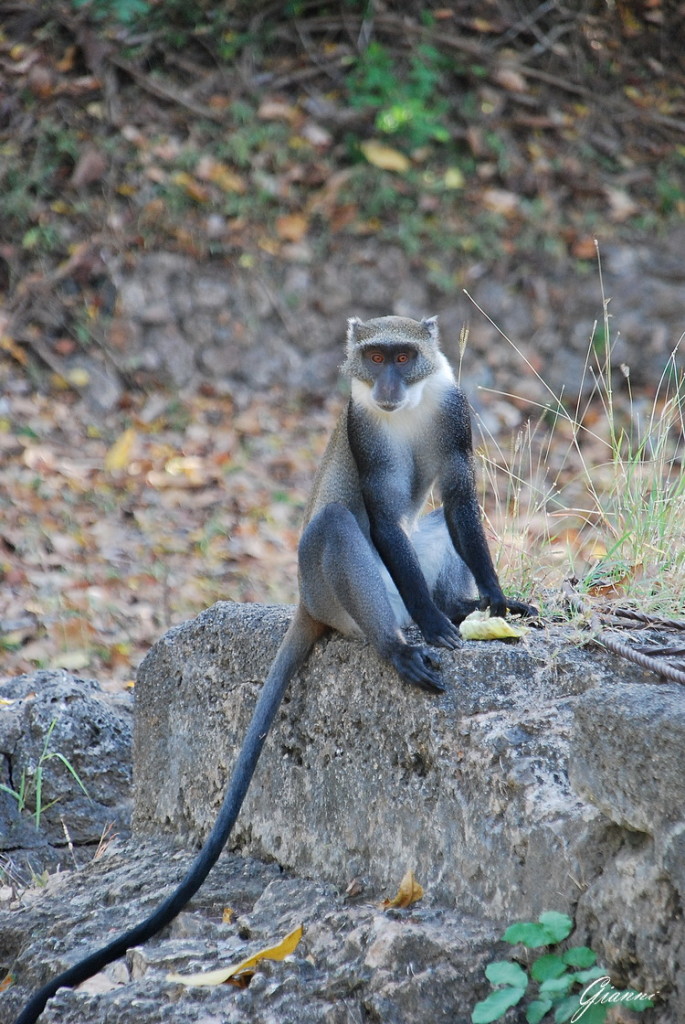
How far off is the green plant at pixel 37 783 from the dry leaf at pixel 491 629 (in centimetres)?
181

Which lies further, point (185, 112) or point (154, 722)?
point (185, 112)

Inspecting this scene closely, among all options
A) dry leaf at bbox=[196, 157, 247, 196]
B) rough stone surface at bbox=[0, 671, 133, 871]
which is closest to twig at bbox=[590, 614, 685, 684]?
rough stone surface at bbox=[0, 671, 133, 871]

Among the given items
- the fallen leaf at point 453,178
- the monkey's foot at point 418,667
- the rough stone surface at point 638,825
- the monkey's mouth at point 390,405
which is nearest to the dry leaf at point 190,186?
the fallen leaf at point 453,178

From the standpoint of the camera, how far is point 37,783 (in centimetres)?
441

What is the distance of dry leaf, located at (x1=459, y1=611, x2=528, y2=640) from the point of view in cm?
329

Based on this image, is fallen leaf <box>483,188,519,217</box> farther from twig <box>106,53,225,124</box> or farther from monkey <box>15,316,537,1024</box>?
monkey <box>15,316,537,1024</box>

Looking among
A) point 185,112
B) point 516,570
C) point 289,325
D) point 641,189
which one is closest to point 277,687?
point 516,570

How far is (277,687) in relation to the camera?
11.2ft

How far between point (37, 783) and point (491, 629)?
2.02 metres

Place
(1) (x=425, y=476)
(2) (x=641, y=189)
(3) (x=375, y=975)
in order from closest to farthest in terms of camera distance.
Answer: (3) (x=375, y=975), (1) (x=425, y=476), (2) (x=641, y=189)

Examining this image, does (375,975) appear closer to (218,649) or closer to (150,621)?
(218,649)

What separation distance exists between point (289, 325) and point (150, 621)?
137 inches

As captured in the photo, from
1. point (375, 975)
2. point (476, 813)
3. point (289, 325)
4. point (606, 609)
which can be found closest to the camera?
point (375, 975)

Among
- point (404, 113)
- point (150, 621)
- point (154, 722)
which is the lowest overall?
point (150, 621)
